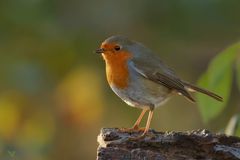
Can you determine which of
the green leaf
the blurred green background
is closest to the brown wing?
the green leaf

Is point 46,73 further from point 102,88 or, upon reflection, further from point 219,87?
point 219,87

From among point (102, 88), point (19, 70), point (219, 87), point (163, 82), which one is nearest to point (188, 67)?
point (102, 88)

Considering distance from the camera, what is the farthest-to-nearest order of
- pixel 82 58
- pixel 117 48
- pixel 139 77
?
pixel 82 58 < pixel 117 48 < pixel 139 77

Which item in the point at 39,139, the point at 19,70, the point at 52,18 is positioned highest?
the point at 52,18

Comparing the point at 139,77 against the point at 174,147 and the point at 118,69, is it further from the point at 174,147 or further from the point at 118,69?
the point at 174,147

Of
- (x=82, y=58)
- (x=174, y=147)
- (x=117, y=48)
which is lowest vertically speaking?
(x=174, y=147)

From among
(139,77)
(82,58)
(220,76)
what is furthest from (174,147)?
(82,58)

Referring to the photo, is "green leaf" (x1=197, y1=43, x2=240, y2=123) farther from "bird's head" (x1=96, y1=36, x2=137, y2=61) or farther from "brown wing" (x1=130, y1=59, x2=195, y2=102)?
"bird's head" (x1=96, y1=36, x2=137, y2=61)

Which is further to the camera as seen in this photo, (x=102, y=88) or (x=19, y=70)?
(x=102, y=88)
